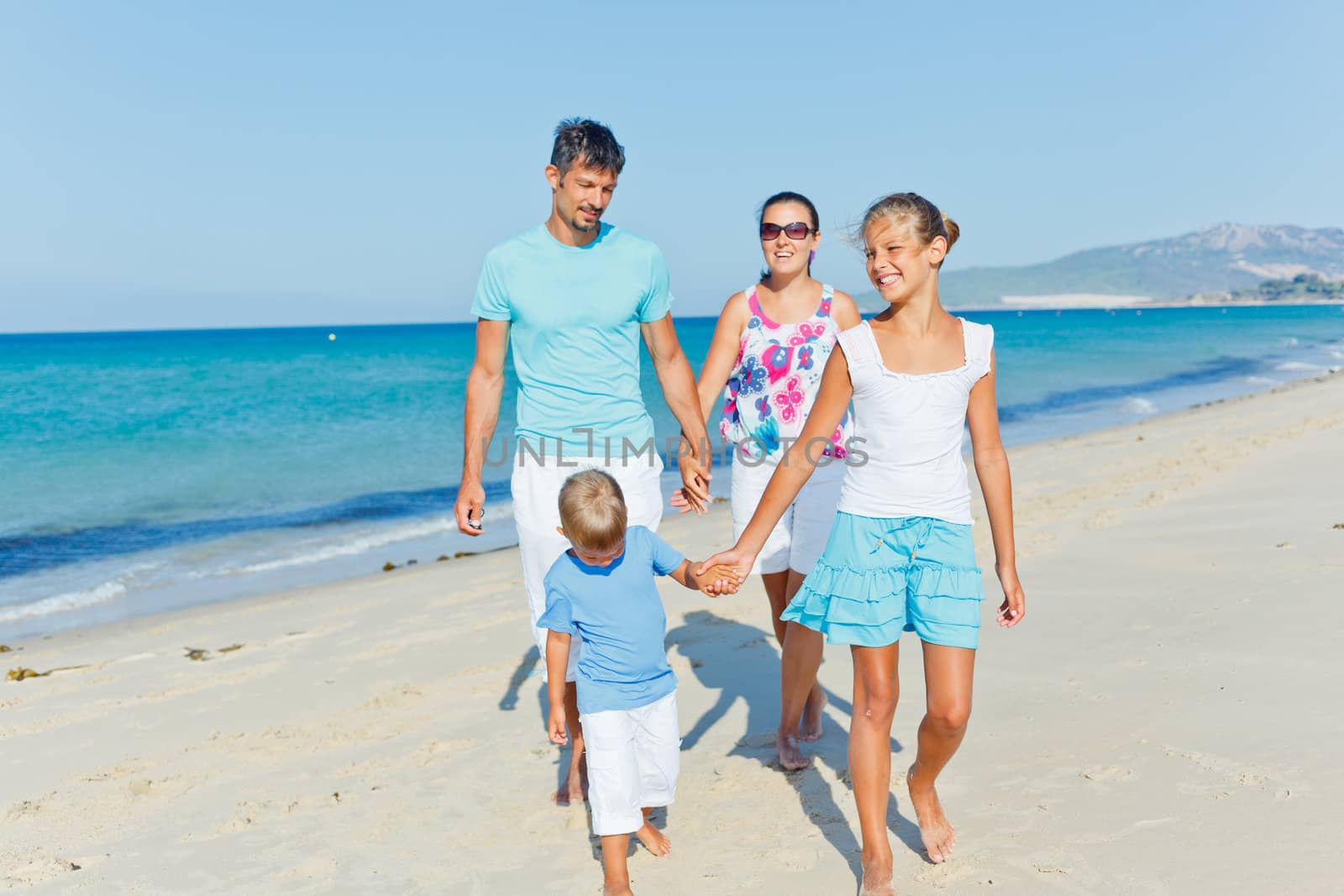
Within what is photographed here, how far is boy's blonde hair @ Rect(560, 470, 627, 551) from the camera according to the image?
10.2ft

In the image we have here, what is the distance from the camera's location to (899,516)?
3014mm

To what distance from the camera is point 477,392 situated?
378cm

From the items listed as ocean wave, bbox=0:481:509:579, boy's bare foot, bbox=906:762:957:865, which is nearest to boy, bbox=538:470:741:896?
boy's bare foot, bbox=906:762:957:865

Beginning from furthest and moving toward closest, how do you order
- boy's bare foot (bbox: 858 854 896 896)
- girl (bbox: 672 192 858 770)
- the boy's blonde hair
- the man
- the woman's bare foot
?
the woman's bare foot → girl (bbox: 672 192 858 770) → the man → the boy's blonde hair → boy's bare foot (bbox: 858 854 896 896)

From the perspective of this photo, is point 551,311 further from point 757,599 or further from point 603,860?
point 757,599

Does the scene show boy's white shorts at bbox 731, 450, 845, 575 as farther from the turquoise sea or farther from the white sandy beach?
the turquoise sea

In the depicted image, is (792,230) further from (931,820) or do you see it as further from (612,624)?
(931,820)

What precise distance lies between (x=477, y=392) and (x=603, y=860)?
5.59 feet

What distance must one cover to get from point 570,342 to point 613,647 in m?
1.10

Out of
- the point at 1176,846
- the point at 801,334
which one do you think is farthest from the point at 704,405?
the point at 1176,846

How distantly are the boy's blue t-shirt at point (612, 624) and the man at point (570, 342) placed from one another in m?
0.34

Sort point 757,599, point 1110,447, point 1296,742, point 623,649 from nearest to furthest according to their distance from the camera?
point 623,649
point 1296,742
point 757,599
point 1110,447

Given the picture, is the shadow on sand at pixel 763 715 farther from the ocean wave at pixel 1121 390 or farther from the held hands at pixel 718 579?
the ocean wave at pixel 1121 390

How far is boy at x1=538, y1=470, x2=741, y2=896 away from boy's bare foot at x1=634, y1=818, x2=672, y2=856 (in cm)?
21
